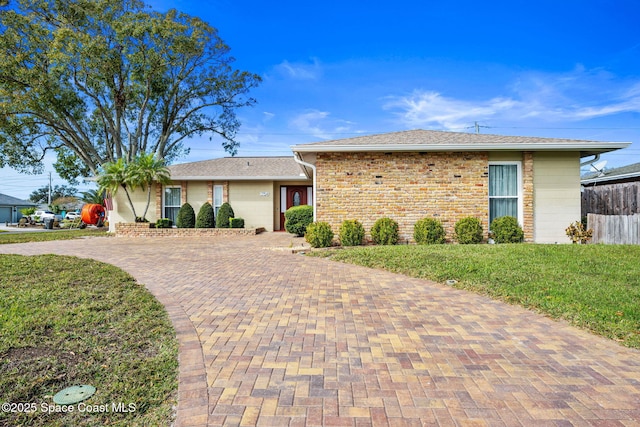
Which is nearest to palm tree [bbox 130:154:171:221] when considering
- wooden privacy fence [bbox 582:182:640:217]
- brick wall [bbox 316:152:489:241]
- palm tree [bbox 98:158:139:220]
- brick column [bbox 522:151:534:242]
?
palm tree [bbox 98:158:139:220]

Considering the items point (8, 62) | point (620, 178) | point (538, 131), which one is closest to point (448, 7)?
point (620, 178)

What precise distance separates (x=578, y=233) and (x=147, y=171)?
660 inches

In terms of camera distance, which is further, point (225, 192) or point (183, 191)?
point (183, 191)

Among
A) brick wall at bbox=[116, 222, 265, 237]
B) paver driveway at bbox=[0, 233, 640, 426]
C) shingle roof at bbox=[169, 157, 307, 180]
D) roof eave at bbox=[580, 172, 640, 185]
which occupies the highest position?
shingle roof at bbox=[169, 157, 307, 180]

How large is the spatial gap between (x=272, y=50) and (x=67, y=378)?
17.2m

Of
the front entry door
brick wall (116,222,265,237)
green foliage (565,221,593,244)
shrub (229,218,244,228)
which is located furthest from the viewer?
the front entry door

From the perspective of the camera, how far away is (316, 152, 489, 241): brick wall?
1052 cm

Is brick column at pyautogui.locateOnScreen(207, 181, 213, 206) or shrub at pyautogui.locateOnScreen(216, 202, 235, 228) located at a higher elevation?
brick column at pyautogui.locateOnScreen(207, 181, 213, 206)

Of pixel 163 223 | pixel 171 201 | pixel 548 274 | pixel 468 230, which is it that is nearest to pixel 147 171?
pixel 171 201

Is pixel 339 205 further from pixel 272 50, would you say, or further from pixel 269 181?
pixel 272 50

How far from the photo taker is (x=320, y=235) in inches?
400

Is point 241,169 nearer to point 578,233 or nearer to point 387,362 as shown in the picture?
point 578,233

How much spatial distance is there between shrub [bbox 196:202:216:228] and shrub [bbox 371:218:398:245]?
9121mm

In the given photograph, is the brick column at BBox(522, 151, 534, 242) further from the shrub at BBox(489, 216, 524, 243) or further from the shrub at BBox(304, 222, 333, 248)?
the shrub at BBox(304, 222, 333, 248)
